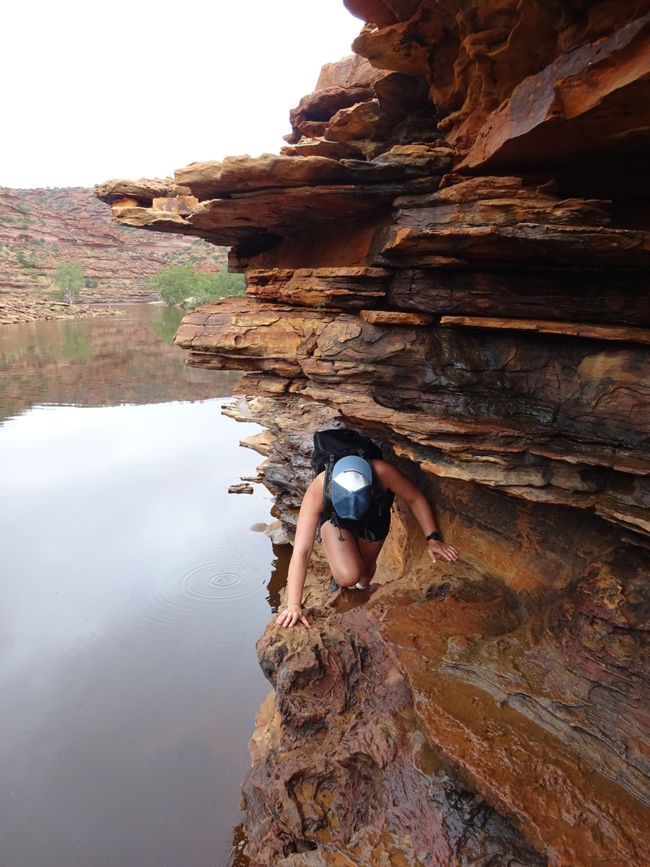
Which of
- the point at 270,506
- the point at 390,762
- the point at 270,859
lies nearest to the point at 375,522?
the point at 390,762

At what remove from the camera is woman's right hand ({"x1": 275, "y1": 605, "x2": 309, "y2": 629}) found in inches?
173

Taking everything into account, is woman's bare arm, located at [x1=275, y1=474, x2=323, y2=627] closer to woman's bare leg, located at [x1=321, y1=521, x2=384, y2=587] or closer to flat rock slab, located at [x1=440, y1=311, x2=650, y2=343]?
woman's bare leg, located at [x1=321, y1=521, x2=384, y2=587]

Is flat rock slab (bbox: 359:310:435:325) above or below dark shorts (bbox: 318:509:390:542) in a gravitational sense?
above

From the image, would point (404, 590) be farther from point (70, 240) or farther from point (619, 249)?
point (70, 240)

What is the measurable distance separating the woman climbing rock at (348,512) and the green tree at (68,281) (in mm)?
66266

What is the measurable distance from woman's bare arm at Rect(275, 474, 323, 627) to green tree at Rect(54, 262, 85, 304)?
6648cm

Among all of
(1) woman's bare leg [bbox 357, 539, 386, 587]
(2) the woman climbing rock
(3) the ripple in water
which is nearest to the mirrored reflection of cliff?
(3) the ripple in water

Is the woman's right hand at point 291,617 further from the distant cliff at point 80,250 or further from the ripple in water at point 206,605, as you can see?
the distant cliff at point 80,250

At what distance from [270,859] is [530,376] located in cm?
394

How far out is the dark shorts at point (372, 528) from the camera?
4822mm

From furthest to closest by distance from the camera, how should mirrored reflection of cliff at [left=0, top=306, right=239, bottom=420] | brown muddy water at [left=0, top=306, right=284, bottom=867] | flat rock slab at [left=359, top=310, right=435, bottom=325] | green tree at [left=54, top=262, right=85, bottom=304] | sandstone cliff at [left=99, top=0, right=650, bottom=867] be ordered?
1. green tree at [left=54, top=262, right=85, bottom=304]
2. mirrored reflection of cliff at [left=0, top=306, right=239, bottom=420]
3. brown muddy water at [left=0, top=306, right=284, bottom=867]
4. flat rock slab at [left=359, top=310, right=435, bottom=325]
5. sandstone cliff at [left=99, top=0, right=650, bottom=867]

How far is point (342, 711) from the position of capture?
4066mm

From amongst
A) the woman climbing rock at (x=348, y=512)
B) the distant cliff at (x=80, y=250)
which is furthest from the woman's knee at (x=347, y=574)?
the distant cliff at (x=80, y=250)

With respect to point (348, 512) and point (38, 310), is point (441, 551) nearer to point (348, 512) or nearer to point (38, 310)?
point (348, 512)
